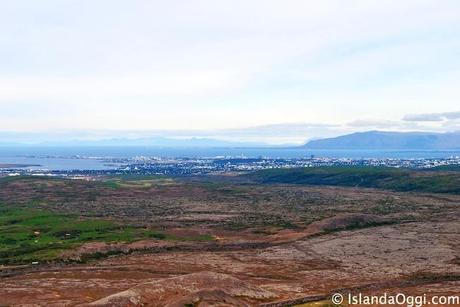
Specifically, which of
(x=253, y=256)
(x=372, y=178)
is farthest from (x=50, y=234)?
(x=372, y=178)

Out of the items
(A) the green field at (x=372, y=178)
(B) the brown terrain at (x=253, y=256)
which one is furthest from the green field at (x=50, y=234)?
(A) the green field at (x=372, y=178)

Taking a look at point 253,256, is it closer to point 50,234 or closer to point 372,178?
point 50,234

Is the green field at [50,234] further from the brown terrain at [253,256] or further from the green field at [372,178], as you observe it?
the green field at [372,178]

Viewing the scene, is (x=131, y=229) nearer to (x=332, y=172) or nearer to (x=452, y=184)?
(x=452, y=184)

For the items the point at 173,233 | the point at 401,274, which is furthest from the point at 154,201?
the point at 401,274

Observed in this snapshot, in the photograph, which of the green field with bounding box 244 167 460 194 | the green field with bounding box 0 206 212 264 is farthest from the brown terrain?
the green field with bounding box 244 167 460 194
